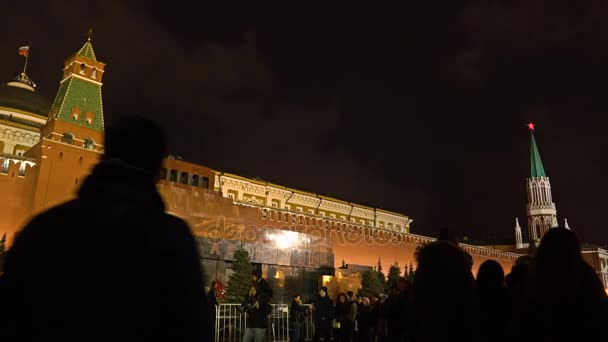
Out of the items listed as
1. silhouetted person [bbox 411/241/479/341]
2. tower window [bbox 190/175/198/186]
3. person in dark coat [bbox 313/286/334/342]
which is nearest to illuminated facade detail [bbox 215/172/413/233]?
tower window [bbox 190/175/198/186]

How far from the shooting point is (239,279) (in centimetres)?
1862

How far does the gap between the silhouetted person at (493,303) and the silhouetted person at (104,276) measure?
348cm

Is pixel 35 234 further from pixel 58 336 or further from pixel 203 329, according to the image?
pixel 203 329

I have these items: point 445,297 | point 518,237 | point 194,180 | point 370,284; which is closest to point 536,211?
point 518,237

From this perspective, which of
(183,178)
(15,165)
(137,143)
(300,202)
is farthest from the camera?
(300,202)

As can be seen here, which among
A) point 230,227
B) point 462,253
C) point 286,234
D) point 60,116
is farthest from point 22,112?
point 462,253

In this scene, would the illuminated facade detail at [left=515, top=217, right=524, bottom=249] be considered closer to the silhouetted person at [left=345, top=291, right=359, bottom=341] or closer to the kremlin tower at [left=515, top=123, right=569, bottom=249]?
the kremlin tower at [left=515, top=123, right=569, bottom=249]

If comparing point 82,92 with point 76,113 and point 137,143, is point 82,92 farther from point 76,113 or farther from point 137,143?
point 137,143

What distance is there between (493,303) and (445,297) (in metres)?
1.02

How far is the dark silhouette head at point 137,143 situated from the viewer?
179 cm

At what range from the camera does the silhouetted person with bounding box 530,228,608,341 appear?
9.73 ft

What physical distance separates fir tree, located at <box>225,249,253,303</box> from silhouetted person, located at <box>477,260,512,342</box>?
47.1ft

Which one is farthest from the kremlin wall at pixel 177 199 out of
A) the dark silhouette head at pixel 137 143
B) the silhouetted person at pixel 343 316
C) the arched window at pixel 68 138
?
the dark silhouette head at pixel 137 143

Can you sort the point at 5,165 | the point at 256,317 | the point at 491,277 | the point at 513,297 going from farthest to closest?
the point at 5,165 < the point at 256,317 < the point at 491,277 < the point at 513,297
